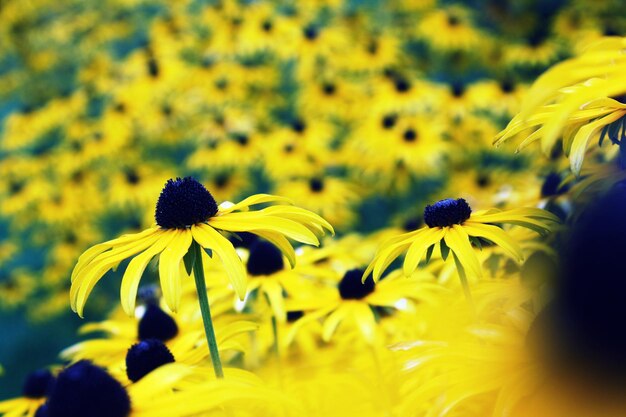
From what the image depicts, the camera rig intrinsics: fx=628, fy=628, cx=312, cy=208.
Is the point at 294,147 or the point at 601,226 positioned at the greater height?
the point at 294,147

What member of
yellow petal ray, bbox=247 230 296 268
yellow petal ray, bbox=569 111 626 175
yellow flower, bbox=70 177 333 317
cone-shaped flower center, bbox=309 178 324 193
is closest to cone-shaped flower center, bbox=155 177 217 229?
yellow flower, bbox=70 177 333 317

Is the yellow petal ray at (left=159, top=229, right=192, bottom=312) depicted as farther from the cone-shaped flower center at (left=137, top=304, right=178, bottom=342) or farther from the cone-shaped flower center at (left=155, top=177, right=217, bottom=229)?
the cone-shaped flower center at (left=137, top=304, right=178, bottom=342)

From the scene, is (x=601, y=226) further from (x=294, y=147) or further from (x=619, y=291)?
(x=294, y=147)

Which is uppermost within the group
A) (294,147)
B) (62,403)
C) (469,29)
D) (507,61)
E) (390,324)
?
(469,29)

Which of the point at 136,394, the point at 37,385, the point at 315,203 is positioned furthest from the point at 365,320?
the point at 315,203

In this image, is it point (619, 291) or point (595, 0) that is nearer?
point (619, 291)

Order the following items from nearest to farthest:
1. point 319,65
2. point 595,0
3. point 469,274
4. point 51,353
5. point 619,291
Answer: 1. point 619,291
2. point 469,274
3. point 319,65
4. point 595,0
5. point 51,353

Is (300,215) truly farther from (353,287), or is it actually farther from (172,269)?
(353,287)

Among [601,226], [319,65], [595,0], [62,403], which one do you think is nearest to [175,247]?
[62,403]
